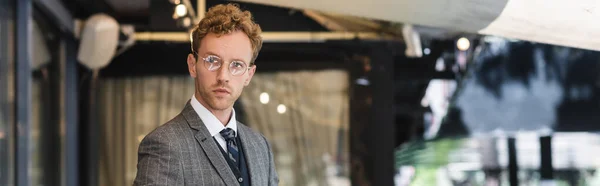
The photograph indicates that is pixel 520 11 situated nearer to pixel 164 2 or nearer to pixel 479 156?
pixel 164 2

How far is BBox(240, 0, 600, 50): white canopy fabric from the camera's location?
1713mm

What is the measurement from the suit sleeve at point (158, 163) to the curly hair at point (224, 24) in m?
0.16

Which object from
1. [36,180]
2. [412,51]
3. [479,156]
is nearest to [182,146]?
[36,180]

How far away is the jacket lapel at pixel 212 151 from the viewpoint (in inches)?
59.1

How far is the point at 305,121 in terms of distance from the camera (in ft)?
22.4

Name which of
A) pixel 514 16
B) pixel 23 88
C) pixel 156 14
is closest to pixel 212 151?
pixel 514 16

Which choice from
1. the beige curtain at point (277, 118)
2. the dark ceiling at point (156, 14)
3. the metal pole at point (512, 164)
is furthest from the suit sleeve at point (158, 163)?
the metal pole at point (512, 164)

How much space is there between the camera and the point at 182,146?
1493 millimetres

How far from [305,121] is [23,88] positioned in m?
2.54

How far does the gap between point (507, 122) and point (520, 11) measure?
6758mm

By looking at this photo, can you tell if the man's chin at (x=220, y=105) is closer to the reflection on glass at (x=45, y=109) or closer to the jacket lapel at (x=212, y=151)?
the jacket lapel at (x=212, y=151)

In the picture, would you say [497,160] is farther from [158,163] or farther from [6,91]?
[158,163]

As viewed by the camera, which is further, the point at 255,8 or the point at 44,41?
the point at 255,8

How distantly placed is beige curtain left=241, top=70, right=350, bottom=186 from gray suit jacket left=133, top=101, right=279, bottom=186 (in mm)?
5197
